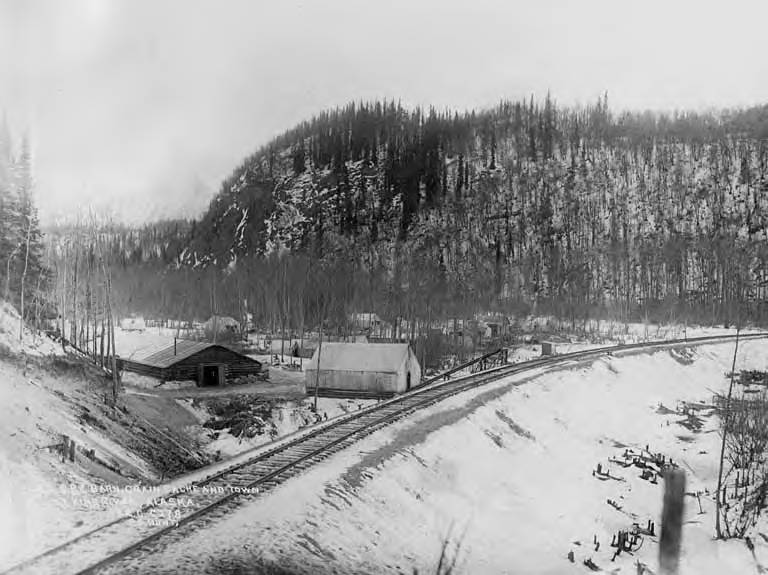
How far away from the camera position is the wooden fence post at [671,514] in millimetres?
4438

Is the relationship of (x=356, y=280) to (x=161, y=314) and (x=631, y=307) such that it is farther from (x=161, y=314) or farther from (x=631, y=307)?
(x=631, y=307)

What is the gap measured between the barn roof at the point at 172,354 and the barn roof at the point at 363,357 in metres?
7.75

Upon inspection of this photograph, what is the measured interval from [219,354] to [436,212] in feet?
287

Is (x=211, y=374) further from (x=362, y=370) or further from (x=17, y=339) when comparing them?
(x=17, y=339)

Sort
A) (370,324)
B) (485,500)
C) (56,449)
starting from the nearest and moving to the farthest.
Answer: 1. (56,449)
2. (485,500)
3. (370,324)

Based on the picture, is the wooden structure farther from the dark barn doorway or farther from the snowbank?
the snowbank

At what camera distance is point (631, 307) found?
89125mm

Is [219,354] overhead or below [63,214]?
below

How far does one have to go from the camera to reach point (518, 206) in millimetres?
122938

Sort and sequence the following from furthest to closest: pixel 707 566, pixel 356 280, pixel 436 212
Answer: pixel 436 212 → pixel 356 280 → pixel 707 566

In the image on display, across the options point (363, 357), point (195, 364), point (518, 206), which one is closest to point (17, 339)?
point (195, 364)

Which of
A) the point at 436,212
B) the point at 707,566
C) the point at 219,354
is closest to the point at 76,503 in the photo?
the point at 707,566

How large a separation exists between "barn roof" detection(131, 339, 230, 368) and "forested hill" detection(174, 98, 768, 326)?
34099mm

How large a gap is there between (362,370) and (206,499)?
825 inches
